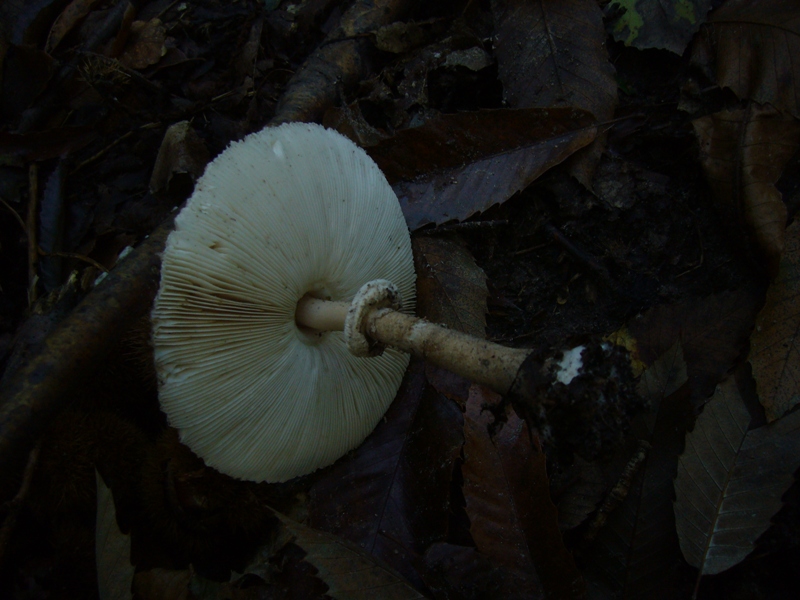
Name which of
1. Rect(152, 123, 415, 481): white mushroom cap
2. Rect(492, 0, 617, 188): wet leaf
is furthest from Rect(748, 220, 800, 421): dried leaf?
Rect(152, 123, 415, 481): white mushroom cap

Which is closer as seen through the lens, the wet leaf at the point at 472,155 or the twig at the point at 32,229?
the wet leaf at the point at 472,155

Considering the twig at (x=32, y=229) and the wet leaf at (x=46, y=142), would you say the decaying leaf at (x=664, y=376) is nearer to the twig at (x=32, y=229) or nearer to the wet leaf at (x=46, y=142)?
the twig at (x=32, y=229)

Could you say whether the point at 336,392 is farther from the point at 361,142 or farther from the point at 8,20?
the point at 8,20

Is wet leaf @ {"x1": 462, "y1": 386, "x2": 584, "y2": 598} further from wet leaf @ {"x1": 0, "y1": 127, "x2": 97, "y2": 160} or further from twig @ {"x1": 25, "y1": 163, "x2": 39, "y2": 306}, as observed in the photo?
wet leaf @ {"x1": 0, "y1": 127, "x2": 97, "y2": 160}

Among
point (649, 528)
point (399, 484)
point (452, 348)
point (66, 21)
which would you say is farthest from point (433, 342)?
point (66, 21)

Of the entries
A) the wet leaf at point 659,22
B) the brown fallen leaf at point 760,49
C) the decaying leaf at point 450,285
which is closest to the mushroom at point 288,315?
the decaying leaf at point 450,285

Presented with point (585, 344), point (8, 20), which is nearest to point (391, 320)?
point (585, 344)

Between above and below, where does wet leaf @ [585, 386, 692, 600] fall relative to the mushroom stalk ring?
below
